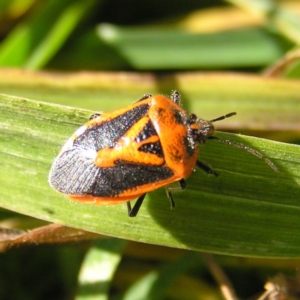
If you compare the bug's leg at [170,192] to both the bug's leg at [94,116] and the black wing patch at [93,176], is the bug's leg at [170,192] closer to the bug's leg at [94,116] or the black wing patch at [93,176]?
the black wing patch at [93,176]

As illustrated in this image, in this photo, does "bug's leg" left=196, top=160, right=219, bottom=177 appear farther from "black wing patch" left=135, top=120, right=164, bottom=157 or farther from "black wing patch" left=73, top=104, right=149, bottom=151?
"black wing patch" left=73, top=104, right=149, bottom=151

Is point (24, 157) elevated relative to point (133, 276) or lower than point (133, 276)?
elevated

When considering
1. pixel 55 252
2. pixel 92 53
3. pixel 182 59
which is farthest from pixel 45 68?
pixel 55 252

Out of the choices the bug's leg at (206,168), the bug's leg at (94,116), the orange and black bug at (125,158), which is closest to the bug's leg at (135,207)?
the orange and black bug at (125,158)

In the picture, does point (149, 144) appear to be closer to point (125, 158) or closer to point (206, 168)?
point (125, 158)

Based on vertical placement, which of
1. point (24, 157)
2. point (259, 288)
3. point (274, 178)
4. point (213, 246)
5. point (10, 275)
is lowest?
point (259, 288)

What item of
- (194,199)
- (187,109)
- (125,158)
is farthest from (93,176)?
(187,109)

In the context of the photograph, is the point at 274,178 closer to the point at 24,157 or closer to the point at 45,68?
the point at 24,157
